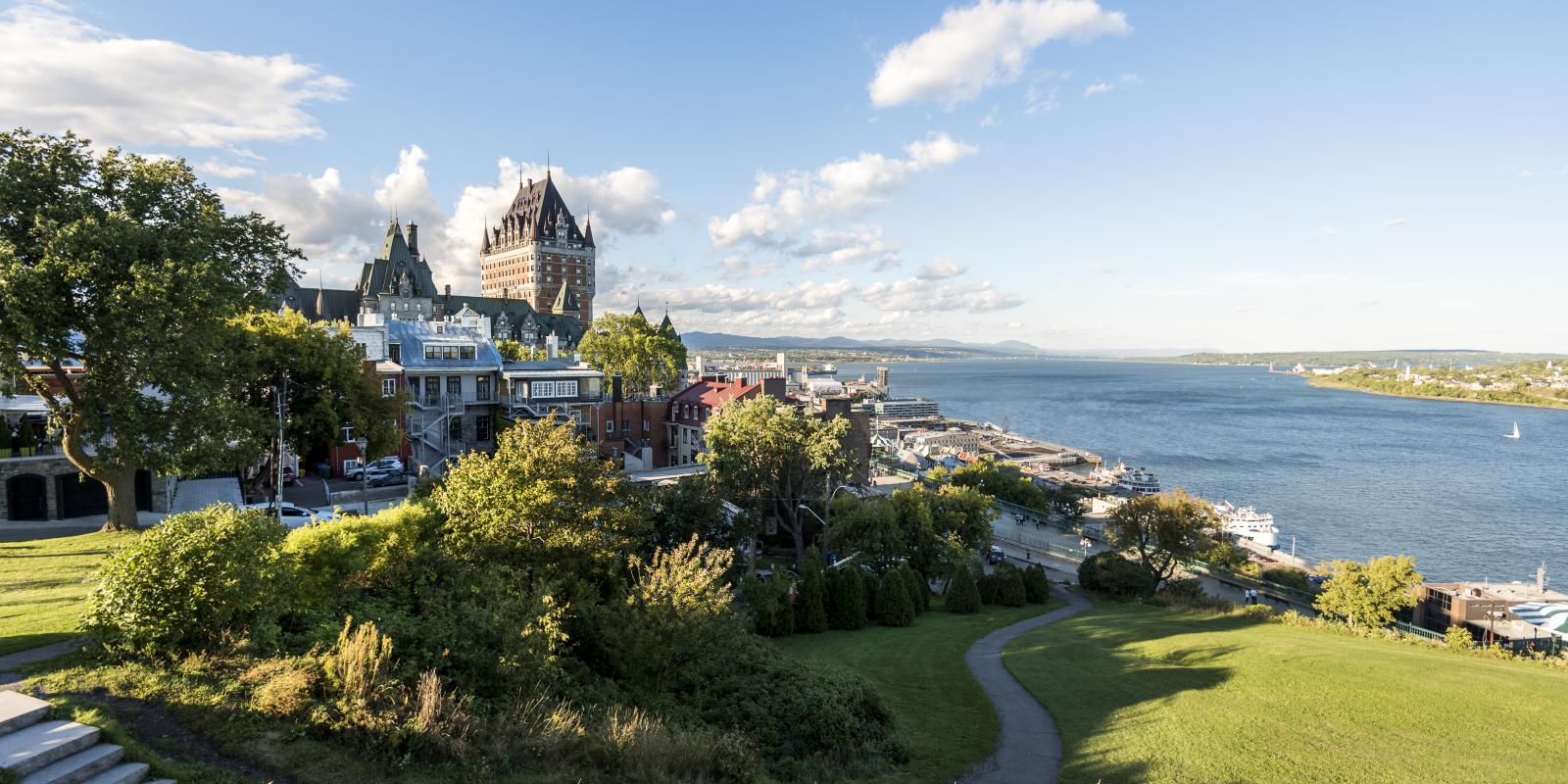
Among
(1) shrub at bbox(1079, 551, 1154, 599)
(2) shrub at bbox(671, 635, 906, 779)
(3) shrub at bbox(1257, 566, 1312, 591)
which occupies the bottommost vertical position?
(3) shrub at bbox(1257, 566, 1312, 591)

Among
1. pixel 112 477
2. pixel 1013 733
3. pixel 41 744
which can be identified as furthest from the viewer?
pixel 112 477

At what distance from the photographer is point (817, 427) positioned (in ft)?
130

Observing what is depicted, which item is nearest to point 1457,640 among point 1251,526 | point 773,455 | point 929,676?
Result: point 929,676

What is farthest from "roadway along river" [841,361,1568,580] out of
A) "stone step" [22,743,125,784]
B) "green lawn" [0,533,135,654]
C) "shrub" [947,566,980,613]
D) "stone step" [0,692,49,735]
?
"green lawn" [0,533,135,654]

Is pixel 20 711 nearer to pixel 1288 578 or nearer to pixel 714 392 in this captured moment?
pixel 714 392

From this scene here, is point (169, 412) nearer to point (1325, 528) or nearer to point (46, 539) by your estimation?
point (46, 539)

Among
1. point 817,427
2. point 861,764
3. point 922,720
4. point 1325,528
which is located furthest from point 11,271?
point 1325,528

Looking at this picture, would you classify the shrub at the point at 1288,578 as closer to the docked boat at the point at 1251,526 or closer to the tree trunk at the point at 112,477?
the docked boat at the point at 1251,526

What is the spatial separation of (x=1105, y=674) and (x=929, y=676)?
4723 mm

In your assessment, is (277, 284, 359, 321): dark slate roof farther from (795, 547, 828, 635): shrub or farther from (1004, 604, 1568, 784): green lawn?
(1004, 604, 1568, 784): green lawn

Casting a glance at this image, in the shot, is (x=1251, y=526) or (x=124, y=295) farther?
(x=1251, y=526)

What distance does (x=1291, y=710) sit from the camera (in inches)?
645

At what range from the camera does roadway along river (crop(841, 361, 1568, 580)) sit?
62594 millimetres

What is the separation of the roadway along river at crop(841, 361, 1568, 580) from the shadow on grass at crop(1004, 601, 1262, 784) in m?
43.9
